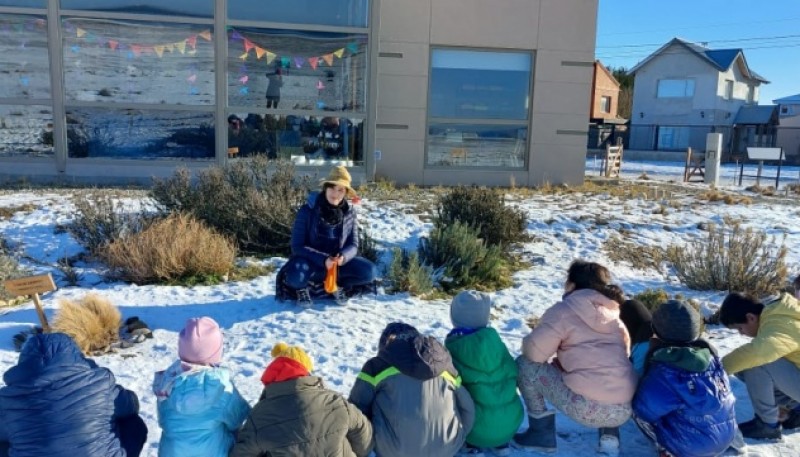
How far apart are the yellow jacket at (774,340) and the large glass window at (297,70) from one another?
9.32 m

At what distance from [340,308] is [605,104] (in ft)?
143

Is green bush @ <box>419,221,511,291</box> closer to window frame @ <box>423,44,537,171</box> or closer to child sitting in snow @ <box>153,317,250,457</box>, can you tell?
child sitting in snow @ <box>153,317,250,457</box>

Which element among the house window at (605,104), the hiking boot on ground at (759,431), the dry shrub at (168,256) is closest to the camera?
the hiking boot on ground at (759,431)

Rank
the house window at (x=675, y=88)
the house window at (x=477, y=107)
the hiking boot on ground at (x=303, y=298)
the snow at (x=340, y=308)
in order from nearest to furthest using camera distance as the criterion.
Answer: the snow at (x=340, y=308), the hiking boot on ground at (x=303, y=298), the house window at (x=477, y=107), the house window at (x=675, y=88)

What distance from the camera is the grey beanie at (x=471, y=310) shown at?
3275mm

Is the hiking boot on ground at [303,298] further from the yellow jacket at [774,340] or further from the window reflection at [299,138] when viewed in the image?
the window reflection at [299,138]

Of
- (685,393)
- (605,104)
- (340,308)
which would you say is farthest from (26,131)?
(605,104)

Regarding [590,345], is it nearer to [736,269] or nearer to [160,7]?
[736,269]

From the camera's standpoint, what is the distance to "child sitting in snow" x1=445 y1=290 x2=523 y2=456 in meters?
3.23

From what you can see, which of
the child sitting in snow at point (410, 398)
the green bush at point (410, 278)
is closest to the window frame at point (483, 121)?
the green bush at point (410, 278)

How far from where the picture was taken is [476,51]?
13086mm

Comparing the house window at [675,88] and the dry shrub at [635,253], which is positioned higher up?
the house window at [675,88]

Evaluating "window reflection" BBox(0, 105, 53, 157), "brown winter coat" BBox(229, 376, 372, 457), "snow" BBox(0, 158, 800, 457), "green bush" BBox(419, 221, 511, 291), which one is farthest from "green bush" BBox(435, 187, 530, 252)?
"window reflection" BBox(0, 105, 53, 157)

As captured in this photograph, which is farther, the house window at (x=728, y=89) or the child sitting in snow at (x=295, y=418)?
the house window at (x=728, y=89)
